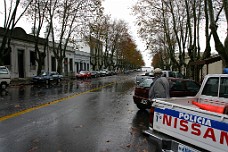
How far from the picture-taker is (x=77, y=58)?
64.0 m

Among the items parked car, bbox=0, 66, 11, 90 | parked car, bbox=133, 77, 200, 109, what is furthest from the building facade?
parked car, bbox=133, 77, 200, 109

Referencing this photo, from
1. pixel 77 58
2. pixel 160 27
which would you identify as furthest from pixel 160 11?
pixel 77 58

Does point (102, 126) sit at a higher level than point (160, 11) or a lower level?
lower

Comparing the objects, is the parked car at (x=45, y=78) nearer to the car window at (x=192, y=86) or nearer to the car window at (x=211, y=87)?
the car window at (x=192, y=86)

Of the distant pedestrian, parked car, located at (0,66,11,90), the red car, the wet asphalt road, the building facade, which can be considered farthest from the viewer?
the red car

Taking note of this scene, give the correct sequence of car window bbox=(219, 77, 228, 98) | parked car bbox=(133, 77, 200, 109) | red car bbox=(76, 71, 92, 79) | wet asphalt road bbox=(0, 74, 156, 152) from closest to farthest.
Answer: car window bbox=(219, 77, 228, 98)
wet asphalt road bbox=(0, 74, 156, 152)
parked car bbox=(133, 77, 200, 109)
red car bbox=(76, 71, 92, 79)

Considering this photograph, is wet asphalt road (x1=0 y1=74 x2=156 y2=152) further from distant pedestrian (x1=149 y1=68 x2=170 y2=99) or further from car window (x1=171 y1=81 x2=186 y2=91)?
car window (x1=171 y1=81 x2=186 y2=91)

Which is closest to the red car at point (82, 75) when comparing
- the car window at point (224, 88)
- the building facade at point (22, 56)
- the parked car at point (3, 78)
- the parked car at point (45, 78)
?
the building facade at point (22, 56)

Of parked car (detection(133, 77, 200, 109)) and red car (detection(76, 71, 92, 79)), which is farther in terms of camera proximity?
red car (detection(76, 71, 92, 79))

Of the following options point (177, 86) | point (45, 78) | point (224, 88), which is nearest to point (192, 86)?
point (177, 86)

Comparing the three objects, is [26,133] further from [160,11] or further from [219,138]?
[160,11]

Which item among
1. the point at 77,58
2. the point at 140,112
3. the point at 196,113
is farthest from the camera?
the point at 77,58

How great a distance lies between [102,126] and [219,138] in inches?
187

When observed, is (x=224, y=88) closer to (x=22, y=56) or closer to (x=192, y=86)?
(x=192, y=86)
